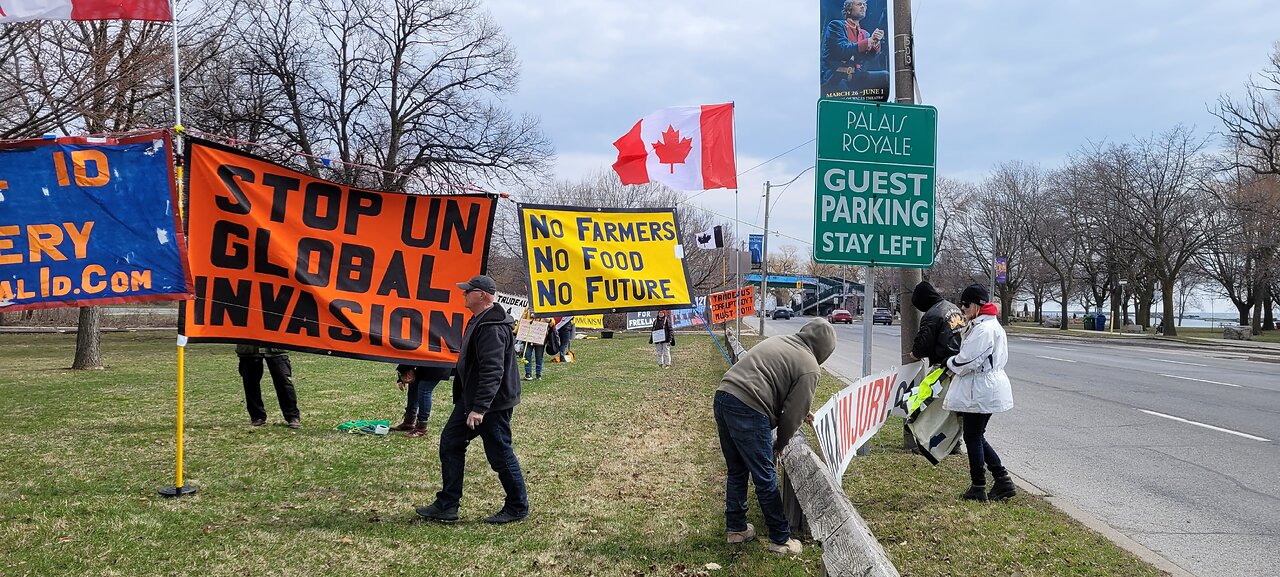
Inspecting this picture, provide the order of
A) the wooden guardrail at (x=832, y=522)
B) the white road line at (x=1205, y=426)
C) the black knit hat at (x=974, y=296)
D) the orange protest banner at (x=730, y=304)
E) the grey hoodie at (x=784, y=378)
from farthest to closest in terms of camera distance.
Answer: the orange protest banner at (x=730, y=304) < the white road line at (x=1205, y=426) < the black knit hat at (x=974, y=296) < the grey hoodie at (x=784, y=378) < the wooden guardrail at (x=832, y=522)

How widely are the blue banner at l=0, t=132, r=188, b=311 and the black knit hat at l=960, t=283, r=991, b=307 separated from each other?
582 centimetres

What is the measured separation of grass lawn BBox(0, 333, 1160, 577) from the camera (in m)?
5.09

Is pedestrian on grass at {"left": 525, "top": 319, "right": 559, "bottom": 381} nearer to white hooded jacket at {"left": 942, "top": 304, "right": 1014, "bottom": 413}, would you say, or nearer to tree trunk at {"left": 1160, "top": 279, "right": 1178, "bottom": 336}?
white hooded jacket at {"left": 942, "top": 304, "right": 1014, "bottom": 413}

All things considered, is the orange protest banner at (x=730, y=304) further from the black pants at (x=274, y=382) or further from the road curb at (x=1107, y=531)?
the road curb at (x=1107, y=531)

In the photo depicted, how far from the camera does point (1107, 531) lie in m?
5.96

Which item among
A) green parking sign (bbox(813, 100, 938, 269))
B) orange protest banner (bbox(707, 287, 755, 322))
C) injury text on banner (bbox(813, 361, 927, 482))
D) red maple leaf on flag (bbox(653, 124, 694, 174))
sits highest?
red maple leaf on flag (bbox(653, 124, 694, 174))

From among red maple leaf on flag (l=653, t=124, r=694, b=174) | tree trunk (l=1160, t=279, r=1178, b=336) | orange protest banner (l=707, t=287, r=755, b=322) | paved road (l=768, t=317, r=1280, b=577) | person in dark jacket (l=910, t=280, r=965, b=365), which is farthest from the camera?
tree trunk (l=1160, t=279, r=1178, b=336)

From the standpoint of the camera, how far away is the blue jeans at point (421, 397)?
30.8 feet

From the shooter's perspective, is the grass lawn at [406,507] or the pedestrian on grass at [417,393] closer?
the grass lawn at [406,507]

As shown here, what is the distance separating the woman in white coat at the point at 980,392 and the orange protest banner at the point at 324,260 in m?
3.72

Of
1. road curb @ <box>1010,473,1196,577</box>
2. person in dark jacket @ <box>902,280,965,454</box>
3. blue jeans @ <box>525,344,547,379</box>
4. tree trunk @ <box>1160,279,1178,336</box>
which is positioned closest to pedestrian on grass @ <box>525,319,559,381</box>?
blue jeans @ <box>525,344,547,379</box>

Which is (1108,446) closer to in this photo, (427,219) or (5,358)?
(427,219)

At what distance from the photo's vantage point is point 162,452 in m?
8.15

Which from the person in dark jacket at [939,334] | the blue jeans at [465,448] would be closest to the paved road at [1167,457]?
the person in dark jacket at [939,334]
